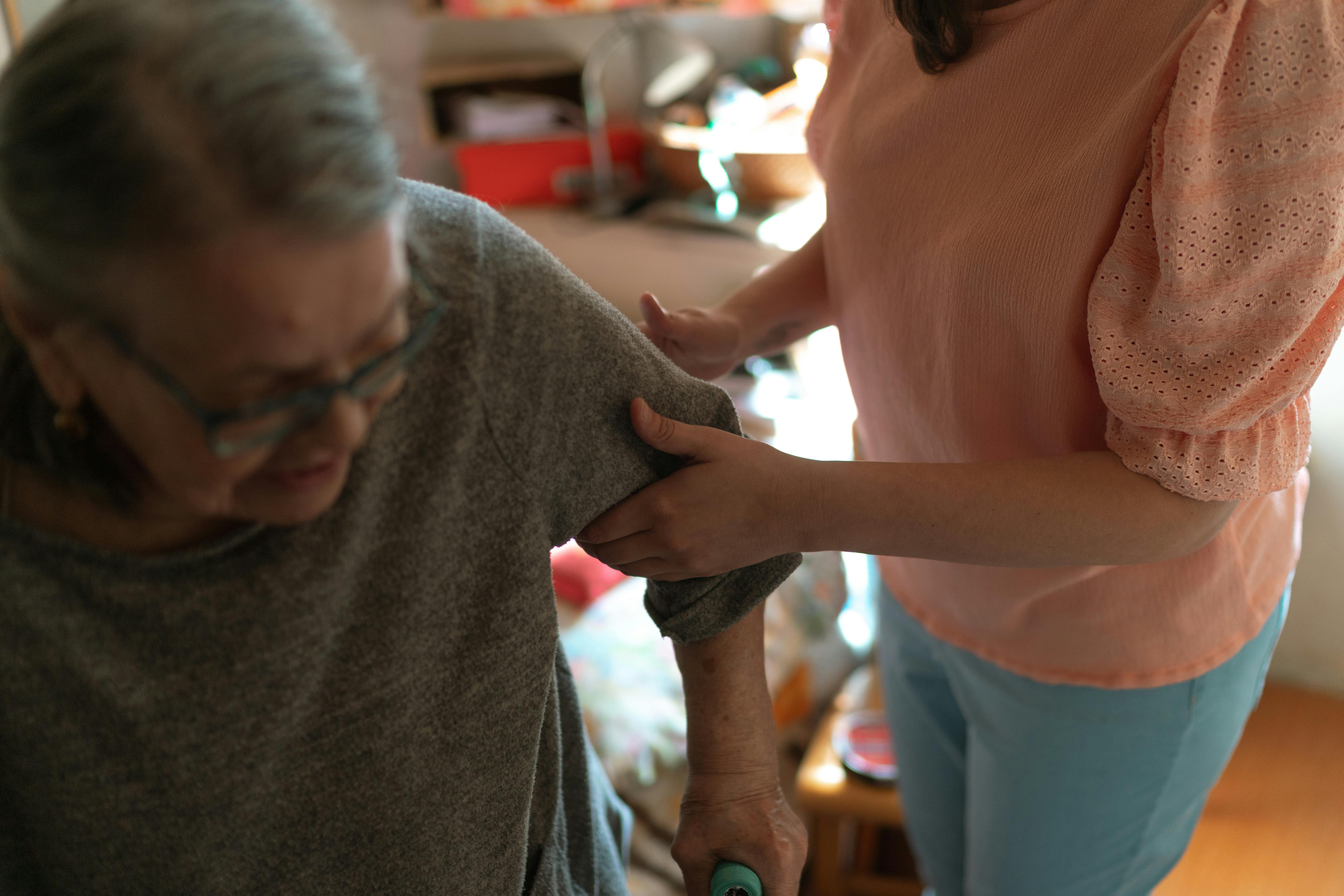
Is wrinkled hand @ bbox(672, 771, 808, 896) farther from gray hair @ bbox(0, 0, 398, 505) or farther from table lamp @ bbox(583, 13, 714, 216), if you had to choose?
table lamp @ bbox(583, 13, 714, 216)

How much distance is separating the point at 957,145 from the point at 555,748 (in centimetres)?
68

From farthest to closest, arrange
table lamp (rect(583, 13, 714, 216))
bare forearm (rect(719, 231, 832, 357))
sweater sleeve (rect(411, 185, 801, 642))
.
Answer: table lamp (rect(583, 13, 714, 216)) < bare forearm (rect(719, 231, 832, 357)) < sweater sleeve (rect(411, 185, 801, 642))

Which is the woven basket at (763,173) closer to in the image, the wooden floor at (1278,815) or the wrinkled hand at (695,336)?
the wrinkled hand at (695,336)

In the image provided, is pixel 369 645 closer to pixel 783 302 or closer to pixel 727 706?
pixel 727 706

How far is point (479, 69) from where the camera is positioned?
276cm

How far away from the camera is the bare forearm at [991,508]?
846mm

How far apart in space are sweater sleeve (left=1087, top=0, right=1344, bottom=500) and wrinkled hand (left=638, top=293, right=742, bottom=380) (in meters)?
0.43

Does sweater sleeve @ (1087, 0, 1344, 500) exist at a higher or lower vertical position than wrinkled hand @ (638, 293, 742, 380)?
higher

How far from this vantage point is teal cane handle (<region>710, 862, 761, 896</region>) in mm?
824

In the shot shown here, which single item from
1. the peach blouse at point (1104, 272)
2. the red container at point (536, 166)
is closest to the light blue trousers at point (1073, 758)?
the peach blouse at point (1104, 272)

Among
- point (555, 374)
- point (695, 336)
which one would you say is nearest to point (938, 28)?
point (695, 336)

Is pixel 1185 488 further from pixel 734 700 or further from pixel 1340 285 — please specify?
pixel 734 700

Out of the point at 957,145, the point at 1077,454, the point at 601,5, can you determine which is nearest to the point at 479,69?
the point at 601,5

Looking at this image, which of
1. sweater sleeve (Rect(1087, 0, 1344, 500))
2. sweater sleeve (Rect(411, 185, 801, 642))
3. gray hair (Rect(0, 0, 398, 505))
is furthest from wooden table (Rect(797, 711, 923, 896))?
gray hair (Rect(0, 0, 398, 505))
